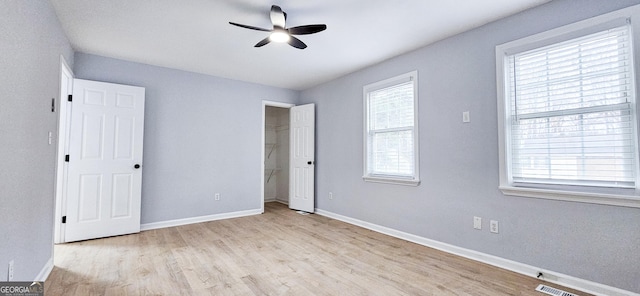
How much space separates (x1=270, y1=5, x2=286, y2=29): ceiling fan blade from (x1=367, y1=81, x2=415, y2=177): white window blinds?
6.03 feet

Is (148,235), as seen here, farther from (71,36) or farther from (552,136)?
(552,136)

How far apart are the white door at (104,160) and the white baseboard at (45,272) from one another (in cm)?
101

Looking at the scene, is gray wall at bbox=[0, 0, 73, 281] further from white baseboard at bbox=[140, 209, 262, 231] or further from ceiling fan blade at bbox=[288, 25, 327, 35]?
ceiling fan blade at bbox=[288, 25, 327, 35]

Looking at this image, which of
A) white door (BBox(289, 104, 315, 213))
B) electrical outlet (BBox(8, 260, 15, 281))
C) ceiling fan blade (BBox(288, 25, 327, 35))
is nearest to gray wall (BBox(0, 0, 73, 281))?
electrical outlet (BBox(8, 260, 15, 281))

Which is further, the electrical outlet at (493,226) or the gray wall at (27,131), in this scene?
the electrical outlet at (493,226)

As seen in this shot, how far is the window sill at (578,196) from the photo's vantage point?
1.98 meters

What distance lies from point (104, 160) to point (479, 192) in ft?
14.7

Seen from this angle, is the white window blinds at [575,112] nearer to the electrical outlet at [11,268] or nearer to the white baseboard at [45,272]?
the electrical outlet at [11,268]

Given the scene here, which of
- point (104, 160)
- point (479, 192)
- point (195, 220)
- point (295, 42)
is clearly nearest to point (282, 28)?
point (295, 42)

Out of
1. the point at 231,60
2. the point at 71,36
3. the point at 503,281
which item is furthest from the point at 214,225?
the point at 503,281

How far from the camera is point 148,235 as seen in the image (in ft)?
12.1

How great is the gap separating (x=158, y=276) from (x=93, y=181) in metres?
1.95

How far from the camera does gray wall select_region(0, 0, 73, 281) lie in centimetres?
158

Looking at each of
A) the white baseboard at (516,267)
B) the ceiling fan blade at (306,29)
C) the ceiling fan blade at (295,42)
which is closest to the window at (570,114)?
the white baseboard at (516,267)
